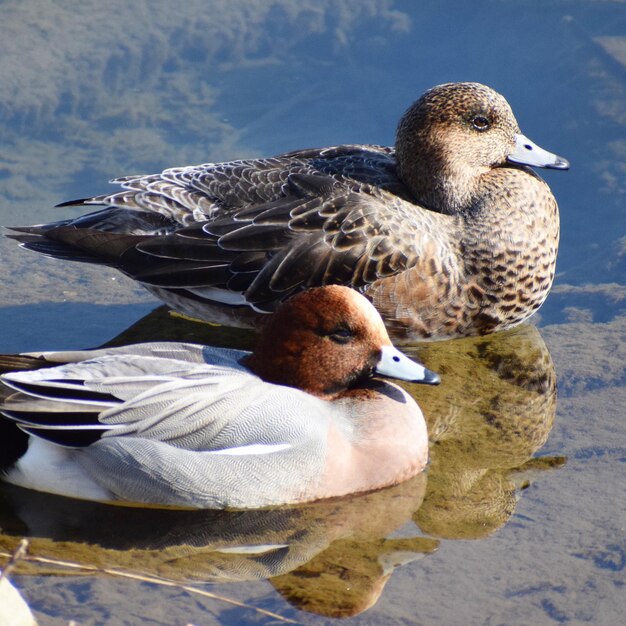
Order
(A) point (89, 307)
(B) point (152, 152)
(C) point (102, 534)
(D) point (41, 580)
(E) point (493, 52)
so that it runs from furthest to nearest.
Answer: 1. (E) point (493, 52)
2. (B) point (152, 152)
3. (A) point (89, 307)
4. (C) point (102, 534)
5. (D) point (41, 580)

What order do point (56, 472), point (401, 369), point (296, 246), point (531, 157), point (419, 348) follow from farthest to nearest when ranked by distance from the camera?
point (531, 157) → point (419, 348) → point (296, 246) → point (401, 369) → point (56, 472)

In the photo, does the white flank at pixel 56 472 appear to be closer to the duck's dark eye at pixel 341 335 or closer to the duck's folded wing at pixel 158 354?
the duck's folded wing at pixel 158 354

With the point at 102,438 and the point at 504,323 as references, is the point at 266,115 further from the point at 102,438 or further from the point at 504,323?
the point at 102,438

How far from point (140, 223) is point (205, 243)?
1.91 ft

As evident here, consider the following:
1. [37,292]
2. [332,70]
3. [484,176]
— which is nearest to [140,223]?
[37,292]

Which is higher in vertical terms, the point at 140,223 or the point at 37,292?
the point at 140,223

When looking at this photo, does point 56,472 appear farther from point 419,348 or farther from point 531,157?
point 531,157


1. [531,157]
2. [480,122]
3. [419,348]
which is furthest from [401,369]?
[531,157]

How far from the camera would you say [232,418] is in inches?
199

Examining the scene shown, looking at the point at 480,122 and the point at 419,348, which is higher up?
the point at 480,122

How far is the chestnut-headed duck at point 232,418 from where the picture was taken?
501cm

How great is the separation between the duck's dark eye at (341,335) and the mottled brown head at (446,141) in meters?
1.88

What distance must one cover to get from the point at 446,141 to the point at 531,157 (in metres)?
0.62

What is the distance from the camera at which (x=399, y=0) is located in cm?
1069
